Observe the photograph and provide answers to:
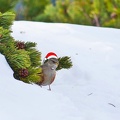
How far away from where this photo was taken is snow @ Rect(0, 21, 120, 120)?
3373 mm

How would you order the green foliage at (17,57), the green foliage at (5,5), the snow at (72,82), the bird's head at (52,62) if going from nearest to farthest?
1. the snow at (72,82)
2. the green foliage at (17,57)
3. the bird's head at (52,62)
4. the green foliage at (5,5)

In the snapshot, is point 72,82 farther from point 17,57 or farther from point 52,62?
point 17,57

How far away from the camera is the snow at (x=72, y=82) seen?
337cm

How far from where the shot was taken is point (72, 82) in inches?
211

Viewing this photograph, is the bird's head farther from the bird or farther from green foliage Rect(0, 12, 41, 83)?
green foliage Rect(0, 12, 41, 83)

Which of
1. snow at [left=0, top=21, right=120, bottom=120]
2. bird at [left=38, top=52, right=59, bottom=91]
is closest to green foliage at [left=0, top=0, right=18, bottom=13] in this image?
snow at [left=0, top=21, right=120, bottom=120]

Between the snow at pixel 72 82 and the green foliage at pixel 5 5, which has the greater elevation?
the snow at pixel 72 82

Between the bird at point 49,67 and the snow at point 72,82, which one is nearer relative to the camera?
the snow at point 72,82

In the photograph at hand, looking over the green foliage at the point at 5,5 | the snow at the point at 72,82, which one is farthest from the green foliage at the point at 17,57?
the green foliage at the point at 5,5

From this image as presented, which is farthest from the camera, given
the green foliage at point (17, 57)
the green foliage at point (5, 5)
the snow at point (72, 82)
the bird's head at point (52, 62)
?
the green foliage at point (5, 5)

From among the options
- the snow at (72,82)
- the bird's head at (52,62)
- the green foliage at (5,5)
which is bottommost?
the green foliage at (5,5)

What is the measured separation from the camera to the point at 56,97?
3676 mm

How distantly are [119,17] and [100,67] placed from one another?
675 cm

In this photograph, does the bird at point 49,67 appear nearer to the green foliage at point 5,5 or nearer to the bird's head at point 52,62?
the bird's head at point 52,62
